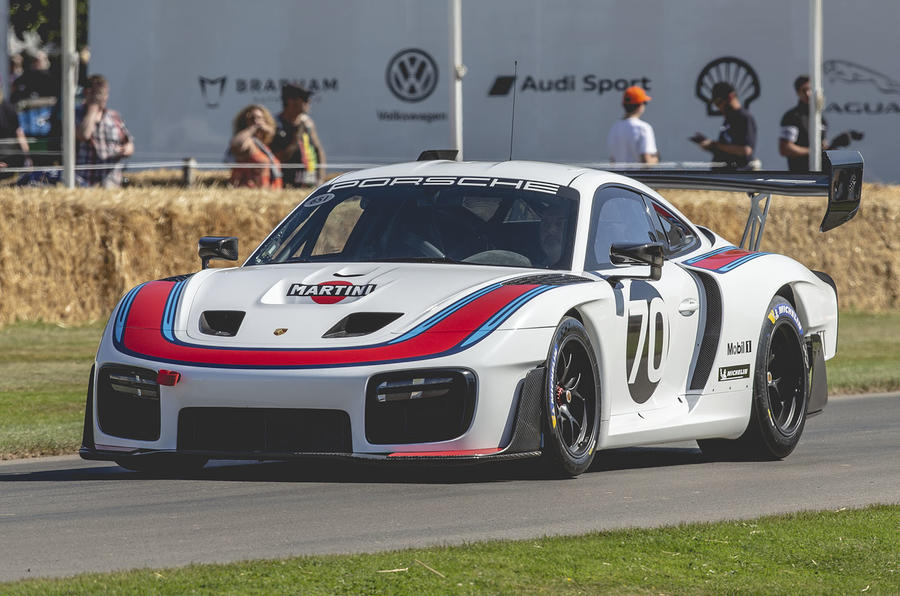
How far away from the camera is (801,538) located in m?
6.08

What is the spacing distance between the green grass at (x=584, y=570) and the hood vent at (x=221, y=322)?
6.11 feet

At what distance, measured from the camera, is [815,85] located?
2283 centimetres

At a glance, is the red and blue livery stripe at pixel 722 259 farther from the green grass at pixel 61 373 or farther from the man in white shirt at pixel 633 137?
the man in white shirt at pixel 633 137

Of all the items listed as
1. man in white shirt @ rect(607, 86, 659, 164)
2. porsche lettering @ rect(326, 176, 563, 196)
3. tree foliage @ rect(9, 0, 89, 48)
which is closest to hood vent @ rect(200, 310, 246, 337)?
porsche lettering @ rect(326, 176, 563, 196)

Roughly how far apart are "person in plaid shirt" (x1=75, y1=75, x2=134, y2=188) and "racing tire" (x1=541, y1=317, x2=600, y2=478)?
41.5 feet

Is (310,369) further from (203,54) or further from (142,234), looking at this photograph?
(203,54)

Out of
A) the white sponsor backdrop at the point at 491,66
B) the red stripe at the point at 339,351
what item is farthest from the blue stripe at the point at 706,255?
the white sponsor backdrop at the point at 491,66

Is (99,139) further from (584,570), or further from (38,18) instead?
(38,18)

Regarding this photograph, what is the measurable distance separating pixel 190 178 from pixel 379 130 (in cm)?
644

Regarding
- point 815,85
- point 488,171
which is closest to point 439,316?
point 488,171

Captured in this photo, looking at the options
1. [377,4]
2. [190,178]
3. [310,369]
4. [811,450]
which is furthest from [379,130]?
[310,369]

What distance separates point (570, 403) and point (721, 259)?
1.87m

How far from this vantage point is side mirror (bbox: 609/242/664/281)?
25.8ft

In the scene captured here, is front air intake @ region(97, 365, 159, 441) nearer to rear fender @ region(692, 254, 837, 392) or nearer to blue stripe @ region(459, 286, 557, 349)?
blue stripe @ region(459, 286, 557, 349)
